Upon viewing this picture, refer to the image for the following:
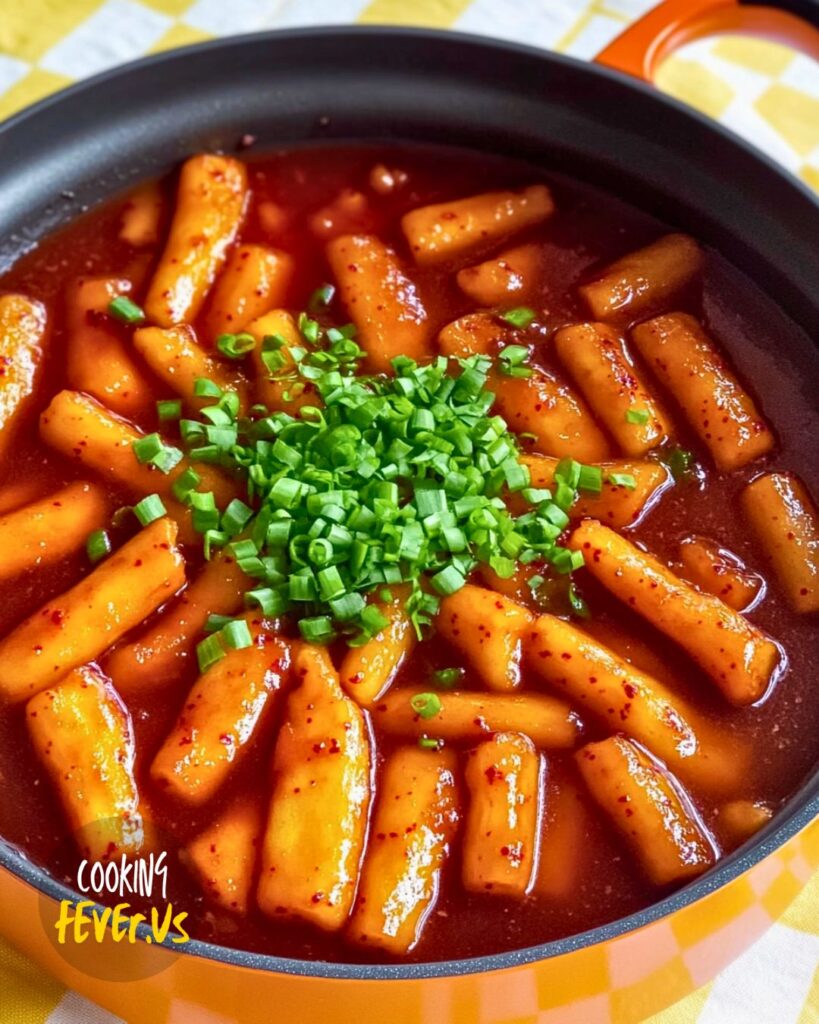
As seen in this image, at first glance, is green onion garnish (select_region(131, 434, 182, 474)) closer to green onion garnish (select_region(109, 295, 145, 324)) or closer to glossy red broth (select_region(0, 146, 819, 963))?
glossy red broth (select_region(0, 146, 819, 963))

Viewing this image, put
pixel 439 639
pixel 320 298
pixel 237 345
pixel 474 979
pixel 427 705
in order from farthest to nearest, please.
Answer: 1. pixel 320 298
2. pixel 237 345
3. pixel 439 639
4. pixel 427 705
5. pixel 474 979

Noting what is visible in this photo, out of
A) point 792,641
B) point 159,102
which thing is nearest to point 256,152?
point 159,102

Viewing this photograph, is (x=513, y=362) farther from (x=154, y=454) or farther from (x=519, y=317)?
(x=154, y=454)

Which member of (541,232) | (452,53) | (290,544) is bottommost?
(290,544)

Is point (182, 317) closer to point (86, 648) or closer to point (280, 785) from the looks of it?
point (86, 648)

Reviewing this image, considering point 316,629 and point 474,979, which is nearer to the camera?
point 474,979

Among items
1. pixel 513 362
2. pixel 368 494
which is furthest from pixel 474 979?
pixel 513 362
